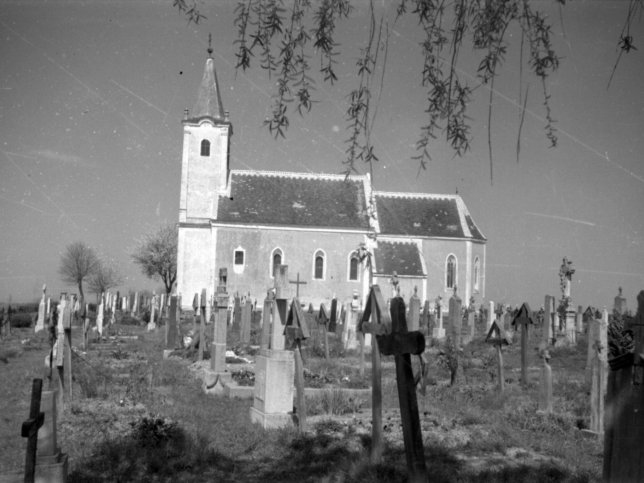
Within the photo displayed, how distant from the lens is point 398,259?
138 ft

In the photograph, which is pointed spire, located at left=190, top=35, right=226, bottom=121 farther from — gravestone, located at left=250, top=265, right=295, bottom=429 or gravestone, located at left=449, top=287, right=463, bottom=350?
gravestone, located at left=250, top=265, right=295, bottom=429

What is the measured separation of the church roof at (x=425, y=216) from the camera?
43938 millimetres

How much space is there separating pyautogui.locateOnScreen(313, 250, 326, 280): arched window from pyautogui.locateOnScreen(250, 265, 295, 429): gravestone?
32485 mm

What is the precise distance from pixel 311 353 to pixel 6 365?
7.83m

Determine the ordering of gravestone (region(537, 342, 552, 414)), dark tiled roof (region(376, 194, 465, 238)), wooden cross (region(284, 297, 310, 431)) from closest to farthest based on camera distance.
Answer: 1. wooden cross (region(284, 297, 310, 431))
2. gravestone (region(537, 342, 552, 414))
3. dark tiled roof (region(376, 194, 465, 238))

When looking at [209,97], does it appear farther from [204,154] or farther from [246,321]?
[246,321]

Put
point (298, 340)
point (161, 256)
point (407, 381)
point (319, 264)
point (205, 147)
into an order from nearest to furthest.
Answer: point (407, 381) → point (298, 340) → point (319, 264) → point (205, 147) → point (161, 256)

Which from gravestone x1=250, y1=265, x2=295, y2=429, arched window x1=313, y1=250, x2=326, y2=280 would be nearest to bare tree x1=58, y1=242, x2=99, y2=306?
arched window x1=313, y1=250, x2=326, y2=280

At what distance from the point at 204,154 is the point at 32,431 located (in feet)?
130

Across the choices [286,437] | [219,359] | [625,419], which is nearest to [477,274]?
[219,359]

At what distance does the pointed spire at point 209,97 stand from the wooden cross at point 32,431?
40129 millimetres

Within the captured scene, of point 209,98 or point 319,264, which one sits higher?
point 209,98

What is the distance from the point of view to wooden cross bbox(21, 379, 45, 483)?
445 cm

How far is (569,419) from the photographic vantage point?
938cm
